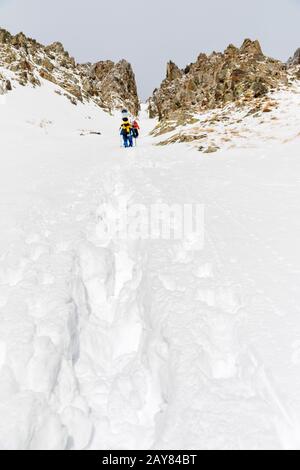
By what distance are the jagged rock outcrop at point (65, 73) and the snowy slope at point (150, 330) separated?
39093 millimetres

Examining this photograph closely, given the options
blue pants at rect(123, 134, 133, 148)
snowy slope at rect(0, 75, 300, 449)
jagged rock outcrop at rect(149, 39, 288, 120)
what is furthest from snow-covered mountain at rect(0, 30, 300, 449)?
jagged rock outcrop at rect(149, 39, 288, 120)

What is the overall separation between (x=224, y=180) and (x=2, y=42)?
223ft

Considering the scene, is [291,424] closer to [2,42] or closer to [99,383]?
[99,383]

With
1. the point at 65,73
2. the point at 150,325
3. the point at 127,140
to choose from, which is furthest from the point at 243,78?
the point at 65,73

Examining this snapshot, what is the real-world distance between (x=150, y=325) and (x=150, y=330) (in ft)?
0.26

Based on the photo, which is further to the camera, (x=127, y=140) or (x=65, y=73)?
(x=65, y=73)

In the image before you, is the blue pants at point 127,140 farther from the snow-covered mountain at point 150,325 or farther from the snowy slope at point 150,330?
the snowy slope at point 150,330

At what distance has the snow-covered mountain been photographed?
2.48m

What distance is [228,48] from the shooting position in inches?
1325

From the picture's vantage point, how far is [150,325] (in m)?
3.57

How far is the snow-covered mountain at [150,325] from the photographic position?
2.48 m

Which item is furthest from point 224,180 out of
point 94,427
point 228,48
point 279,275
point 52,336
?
point 228,48

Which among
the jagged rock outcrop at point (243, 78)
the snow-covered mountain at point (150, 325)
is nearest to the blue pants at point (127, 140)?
the jagged rock outcrop at point (243, 78)

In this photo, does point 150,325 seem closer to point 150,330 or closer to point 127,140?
point 150,330
